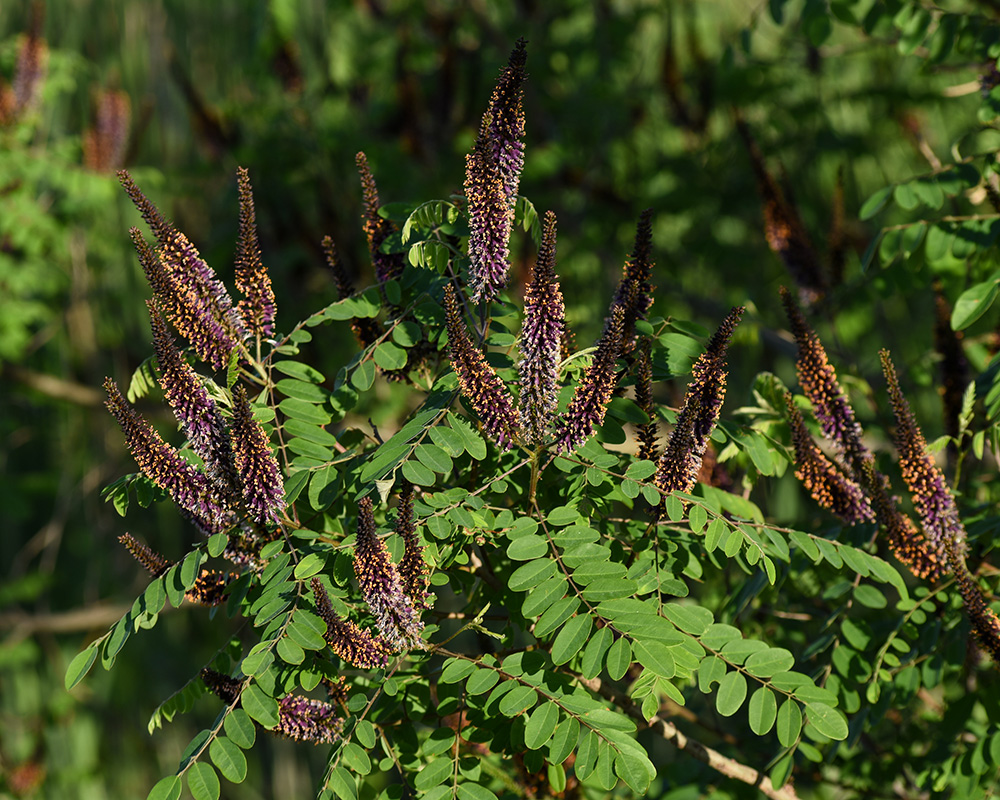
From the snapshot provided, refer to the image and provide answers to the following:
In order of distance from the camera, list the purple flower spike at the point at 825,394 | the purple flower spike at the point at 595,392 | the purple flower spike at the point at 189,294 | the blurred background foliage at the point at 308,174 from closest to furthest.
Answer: the purple flower spike at the point at 595,392 < the purple flower spike at the point at 189,294 < the purple flower spike at the point at 825,394 < the blurred background foliage at the point at 308,174

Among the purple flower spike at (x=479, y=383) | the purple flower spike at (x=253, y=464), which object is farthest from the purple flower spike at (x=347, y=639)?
the purple flower spike at (x=479, y=383)

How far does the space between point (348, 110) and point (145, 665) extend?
471 centimetres

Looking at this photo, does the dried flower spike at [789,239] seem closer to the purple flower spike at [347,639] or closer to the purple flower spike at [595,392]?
the purple flower spike at [595,392]

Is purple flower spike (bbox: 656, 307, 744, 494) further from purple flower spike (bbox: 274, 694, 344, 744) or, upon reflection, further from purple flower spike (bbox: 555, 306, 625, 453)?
purple flower spike (bbox: 274, 694, 344, 744)

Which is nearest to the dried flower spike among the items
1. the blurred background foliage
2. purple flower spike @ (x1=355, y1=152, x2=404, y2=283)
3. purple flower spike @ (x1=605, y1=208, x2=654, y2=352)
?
the blurred background foliage

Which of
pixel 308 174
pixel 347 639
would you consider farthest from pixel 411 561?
pixel 308 174

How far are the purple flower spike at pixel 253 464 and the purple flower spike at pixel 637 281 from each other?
0.72 meters

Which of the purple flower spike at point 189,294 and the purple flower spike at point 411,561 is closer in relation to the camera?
the purple flower spike at point 411,561

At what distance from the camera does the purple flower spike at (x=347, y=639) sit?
174cm

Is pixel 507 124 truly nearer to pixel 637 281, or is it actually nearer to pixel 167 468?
pixel 637 281

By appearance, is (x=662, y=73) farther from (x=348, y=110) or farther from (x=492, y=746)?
(x=492, y=746)

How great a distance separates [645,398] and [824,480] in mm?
543

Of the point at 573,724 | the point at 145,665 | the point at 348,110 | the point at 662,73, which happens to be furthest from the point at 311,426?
the point at 145,665

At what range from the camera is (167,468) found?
185 cm
